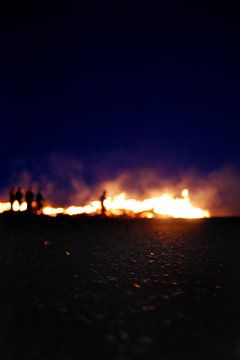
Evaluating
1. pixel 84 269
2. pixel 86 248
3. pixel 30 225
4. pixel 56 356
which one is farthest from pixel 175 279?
pixel 30 225

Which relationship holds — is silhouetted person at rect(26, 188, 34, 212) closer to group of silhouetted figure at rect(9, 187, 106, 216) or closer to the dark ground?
group of silhouetted figure at rect(9, 187, 106, 216)

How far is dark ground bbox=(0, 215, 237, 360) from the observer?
17.9ft

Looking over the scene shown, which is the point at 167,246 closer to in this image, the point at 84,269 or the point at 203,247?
the point at 203,247

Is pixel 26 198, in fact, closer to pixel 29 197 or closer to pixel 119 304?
pixel 29 197

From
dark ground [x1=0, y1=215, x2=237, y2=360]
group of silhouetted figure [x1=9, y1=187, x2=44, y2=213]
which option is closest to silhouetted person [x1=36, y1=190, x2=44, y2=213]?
group of silhouetted figure [x1=9, y1=187, x2=44, y2=213]

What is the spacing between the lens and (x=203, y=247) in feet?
55.4

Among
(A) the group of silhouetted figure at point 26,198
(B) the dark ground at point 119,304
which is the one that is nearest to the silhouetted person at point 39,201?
(A) the group of silhouetted figure at point 26,198

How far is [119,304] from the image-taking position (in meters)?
7.65

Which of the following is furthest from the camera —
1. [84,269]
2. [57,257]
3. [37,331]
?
[57,257]

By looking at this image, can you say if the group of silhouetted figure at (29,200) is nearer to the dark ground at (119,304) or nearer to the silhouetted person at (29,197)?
the silhouetted person at (29,197)

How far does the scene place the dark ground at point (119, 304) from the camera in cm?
547

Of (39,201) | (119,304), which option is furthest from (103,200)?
(119,304)

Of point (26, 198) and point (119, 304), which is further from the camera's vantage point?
point (26, 198)

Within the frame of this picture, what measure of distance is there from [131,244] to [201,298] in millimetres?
8931
